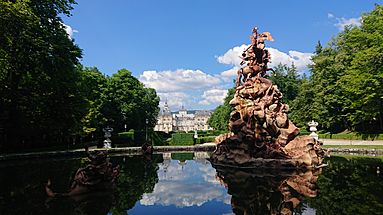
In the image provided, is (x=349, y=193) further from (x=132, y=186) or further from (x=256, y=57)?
(x=256, y=57)

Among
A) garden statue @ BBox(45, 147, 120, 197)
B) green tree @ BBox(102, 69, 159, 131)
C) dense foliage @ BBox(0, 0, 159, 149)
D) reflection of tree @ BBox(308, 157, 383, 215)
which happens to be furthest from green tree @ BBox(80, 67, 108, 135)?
reflection of tree @ BBox(308, 157, 383, 215)

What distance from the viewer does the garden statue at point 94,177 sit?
11.4 meters

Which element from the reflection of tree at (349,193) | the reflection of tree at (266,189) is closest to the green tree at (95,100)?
the reflection of tree at (266,189)

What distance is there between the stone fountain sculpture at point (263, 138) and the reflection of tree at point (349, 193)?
239cm

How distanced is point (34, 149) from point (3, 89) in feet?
28.4

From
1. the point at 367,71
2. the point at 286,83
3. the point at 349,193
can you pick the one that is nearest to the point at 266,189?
the point at 349,193

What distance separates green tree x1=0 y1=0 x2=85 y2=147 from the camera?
23062 mm

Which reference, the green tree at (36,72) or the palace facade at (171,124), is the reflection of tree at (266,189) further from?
the palace facade at (171,124)

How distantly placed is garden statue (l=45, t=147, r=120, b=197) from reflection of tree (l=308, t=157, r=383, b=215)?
734 cm

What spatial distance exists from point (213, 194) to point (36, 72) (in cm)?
1993

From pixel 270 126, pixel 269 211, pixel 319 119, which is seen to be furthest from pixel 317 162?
pixel 319 119

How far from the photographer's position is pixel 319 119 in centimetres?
5203

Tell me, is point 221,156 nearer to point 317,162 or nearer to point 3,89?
point 317,162

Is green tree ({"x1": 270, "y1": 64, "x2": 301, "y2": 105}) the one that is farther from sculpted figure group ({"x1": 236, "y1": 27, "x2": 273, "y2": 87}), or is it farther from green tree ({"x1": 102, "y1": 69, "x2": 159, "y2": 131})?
sculpted figure group ({"x1": 236, "y1": 27, "x2": 273, "y2": 87})
